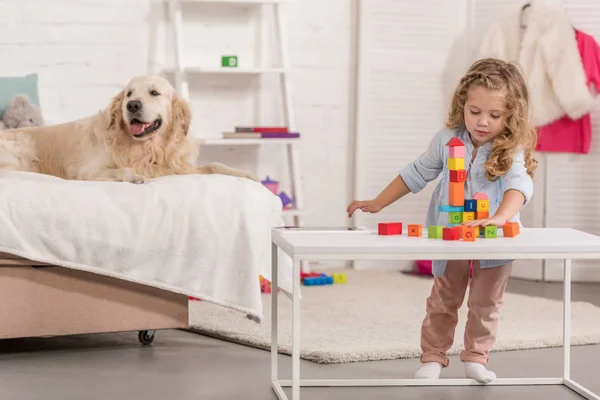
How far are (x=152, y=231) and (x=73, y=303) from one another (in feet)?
1.04

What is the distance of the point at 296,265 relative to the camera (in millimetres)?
2064

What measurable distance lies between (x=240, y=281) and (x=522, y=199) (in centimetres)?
93

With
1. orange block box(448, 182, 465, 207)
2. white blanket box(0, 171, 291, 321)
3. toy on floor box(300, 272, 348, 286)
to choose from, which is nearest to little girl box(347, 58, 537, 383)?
orange block box(448, 182, 465, 207)

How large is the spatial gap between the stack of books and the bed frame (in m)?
1.61

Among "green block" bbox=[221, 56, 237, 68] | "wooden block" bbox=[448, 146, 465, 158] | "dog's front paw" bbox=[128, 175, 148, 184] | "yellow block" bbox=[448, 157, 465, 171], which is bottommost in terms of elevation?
"dog's front paw" bbox=[128, 175, 148, 184]

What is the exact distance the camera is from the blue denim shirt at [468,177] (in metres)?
2.44

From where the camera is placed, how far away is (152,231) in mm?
2830

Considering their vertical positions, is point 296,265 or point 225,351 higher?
point 296,265

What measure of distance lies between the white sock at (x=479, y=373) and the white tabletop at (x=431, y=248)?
1.44 feet

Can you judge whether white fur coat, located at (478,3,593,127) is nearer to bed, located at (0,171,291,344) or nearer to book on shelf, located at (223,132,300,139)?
book on shelf, located at (223,132,300,139)

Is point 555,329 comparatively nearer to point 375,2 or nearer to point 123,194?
point 123,194

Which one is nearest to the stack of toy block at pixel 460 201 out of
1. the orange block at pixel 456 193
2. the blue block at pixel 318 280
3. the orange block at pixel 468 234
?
the orange block at pixel 456 193

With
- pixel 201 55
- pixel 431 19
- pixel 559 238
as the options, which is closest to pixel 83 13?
pixel 201 55

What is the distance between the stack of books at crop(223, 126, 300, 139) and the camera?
14.5 ft
